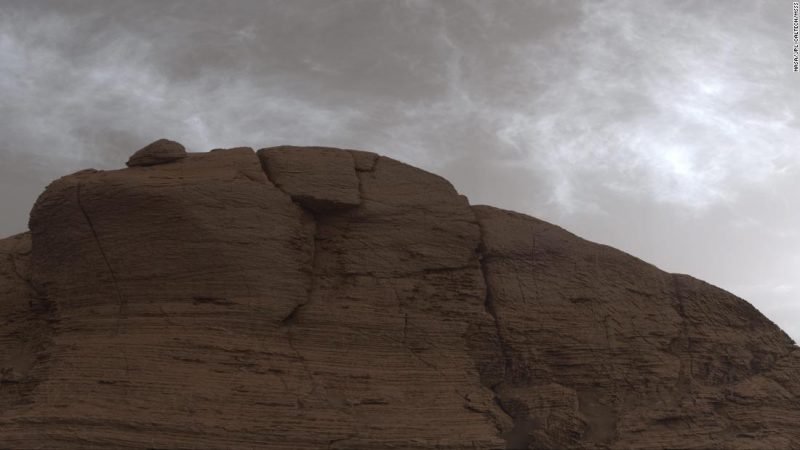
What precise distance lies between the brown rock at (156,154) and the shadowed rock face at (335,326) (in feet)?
0.72

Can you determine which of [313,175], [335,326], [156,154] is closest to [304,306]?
[335,326]

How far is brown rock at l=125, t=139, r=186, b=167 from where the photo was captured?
14.6 m

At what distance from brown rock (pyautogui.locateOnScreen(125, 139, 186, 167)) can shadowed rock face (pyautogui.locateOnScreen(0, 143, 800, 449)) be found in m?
0.22

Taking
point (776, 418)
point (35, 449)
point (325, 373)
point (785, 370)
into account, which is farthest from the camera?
point (785, 370)

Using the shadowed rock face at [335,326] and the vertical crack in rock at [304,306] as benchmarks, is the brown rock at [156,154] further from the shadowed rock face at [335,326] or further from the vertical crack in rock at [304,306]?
the vertical crack in rock at [304,306]

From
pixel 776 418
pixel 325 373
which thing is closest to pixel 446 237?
pixel 325 373

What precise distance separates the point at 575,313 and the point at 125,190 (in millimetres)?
8349

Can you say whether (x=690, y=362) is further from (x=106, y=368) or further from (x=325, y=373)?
(x=106, y=368)

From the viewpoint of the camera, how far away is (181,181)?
1373cm

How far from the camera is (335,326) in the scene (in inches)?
548

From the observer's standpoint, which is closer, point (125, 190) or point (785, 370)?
point (125, 190)

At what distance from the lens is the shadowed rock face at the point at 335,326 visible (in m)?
12.5

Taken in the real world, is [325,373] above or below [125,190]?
below

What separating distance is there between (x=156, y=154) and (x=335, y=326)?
4.27 meters
